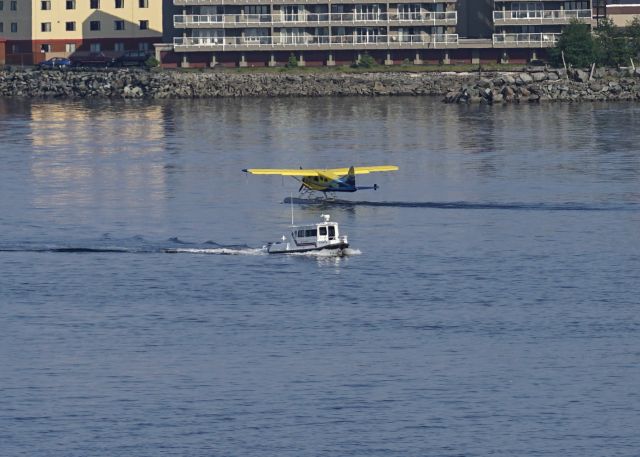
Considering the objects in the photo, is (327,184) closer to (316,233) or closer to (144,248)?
(316,233)

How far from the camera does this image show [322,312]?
247 ft

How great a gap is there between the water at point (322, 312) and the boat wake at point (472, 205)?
1.09 ft

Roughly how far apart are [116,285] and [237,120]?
3697 inches

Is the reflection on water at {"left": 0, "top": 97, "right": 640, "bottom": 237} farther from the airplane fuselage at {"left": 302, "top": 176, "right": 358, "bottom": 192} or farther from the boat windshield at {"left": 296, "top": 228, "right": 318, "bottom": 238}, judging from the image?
the boat windshield at {"left": 296, "top": 228, "right": 318, "bottom": 238}

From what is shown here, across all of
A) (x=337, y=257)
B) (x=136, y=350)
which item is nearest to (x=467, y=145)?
(x=337, y=257)

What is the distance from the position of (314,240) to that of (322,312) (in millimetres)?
13311

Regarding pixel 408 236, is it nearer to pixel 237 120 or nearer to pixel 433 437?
pixel 433 437

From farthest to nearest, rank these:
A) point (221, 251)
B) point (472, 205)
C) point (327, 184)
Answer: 1. point (327, 184)
2. point (472, 205)
3. point (221, 251)

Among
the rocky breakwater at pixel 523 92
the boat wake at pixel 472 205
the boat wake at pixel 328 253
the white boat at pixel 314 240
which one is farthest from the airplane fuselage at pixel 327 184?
the rocky breakwater at pixel 523 92

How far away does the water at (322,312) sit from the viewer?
59625 millimetres

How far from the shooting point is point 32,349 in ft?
226

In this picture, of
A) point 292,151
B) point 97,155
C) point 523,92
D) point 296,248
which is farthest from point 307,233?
point 523,92

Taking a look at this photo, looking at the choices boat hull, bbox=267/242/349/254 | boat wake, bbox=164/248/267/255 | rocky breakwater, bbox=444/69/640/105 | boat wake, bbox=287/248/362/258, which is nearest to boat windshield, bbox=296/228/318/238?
boat hull, bbox=267/242/349/254

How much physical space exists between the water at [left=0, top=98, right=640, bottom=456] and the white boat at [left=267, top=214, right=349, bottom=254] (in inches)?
30.2
